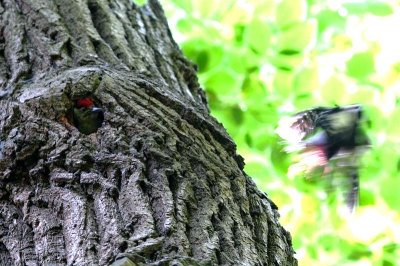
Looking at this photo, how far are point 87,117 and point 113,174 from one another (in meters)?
0.27

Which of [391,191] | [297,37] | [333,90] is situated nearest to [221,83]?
[297,37]

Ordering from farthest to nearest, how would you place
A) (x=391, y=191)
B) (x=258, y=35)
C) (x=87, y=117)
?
(x=258, y=35) → (x=391, y=191) → (x=87, y=117)

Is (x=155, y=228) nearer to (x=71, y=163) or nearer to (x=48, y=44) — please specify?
(x=71, y=163)

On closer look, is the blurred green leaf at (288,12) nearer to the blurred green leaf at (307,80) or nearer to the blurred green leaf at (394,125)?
the blurred green leaf at (307,80)

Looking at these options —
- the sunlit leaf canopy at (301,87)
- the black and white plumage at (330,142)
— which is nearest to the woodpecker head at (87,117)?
the black and white plumage at (330,142)

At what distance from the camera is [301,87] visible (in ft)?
13.0

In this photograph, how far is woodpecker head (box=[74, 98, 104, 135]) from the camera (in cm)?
156

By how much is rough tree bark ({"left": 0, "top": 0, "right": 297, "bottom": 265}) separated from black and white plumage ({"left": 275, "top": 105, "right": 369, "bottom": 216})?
0.25m

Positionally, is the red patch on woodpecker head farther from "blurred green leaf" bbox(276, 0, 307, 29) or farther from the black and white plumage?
"blurred green leaf" bbox(276, 0, 307, 29)

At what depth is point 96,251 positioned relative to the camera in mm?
1171

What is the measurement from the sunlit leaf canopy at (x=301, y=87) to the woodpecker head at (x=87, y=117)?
6.95 ft

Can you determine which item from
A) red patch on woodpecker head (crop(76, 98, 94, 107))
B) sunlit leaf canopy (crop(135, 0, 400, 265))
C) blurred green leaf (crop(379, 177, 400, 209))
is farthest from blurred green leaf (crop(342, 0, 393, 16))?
red patch on woodpecker head (crop(76, 98, 94, 107))

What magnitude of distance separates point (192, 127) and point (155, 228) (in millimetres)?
486

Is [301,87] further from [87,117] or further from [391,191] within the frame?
[87,117]
